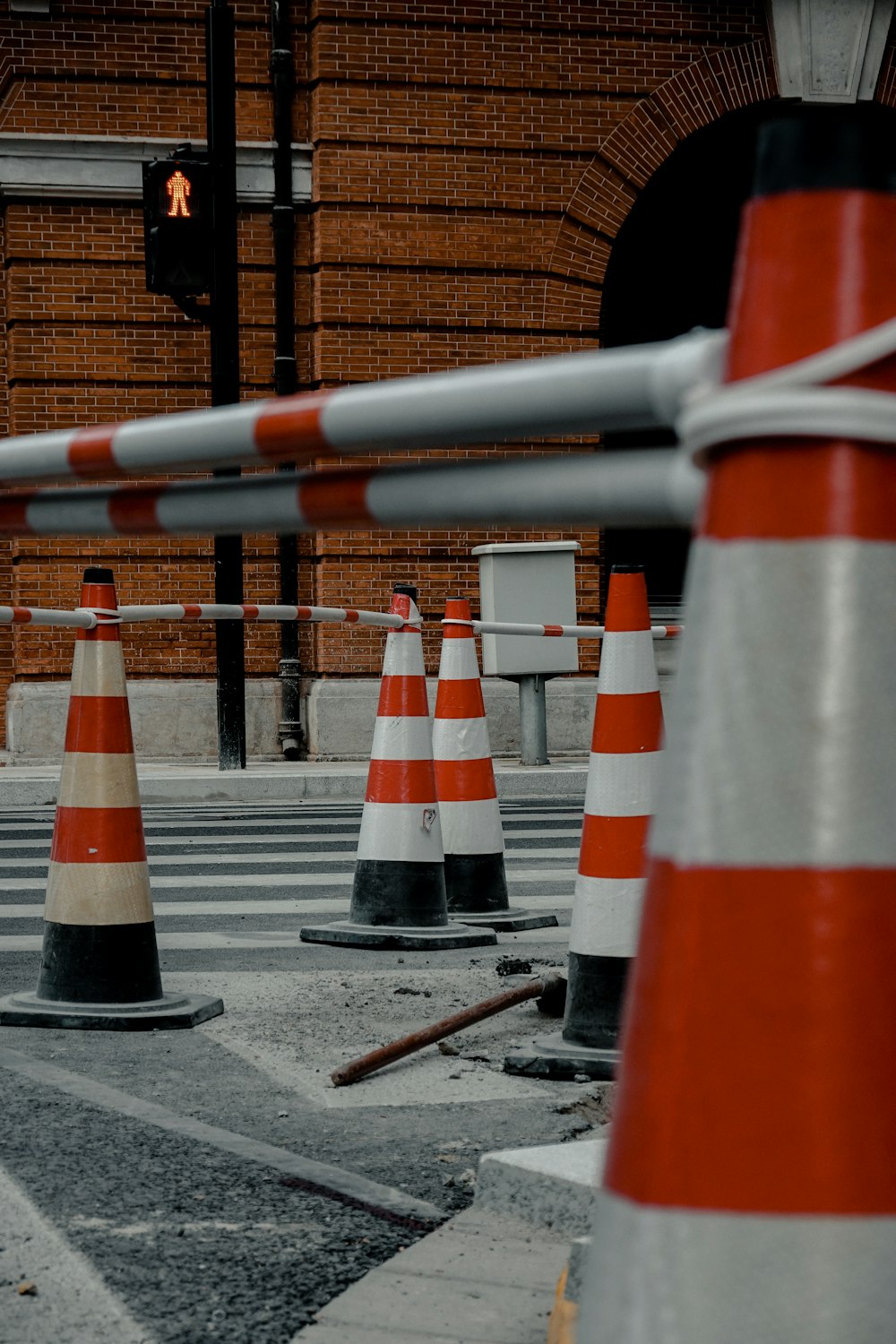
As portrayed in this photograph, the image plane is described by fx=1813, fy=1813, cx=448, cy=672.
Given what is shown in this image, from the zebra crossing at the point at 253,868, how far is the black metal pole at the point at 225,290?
3.87ft

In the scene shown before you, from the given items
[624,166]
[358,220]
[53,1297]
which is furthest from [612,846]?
[624,166]

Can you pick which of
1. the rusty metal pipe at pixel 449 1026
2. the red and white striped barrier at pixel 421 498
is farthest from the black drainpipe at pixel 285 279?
the red and white striped barrier at pixel 421 498

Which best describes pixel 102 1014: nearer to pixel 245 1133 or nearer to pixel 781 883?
pixel 245 1133

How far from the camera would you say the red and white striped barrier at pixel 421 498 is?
158cm

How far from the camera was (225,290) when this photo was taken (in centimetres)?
1227

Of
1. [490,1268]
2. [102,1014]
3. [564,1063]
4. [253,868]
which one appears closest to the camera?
[490,1268]

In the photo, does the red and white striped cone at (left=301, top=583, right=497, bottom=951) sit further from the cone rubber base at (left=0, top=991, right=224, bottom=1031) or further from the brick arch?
the brick arch

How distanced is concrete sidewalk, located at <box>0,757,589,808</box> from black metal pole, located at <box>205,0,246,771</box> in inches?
22.7

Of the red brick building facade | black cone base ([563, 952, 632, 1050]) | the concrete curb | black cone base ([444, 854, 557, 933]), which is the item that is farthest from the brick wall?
the concrete curb

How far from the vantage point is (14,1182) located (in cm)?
304

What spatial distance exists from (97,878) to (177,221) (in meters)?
8.34

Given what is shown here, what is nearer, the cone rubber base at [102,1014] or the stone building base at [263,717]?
the cone rubber base at [102,1014]

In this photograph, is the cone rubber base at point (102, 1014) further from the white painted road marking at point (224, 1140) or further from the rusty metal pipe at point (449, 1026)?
the rusty metal pipe at point (449, 1026)

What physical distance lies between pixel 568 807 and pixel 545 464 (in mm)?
9479
